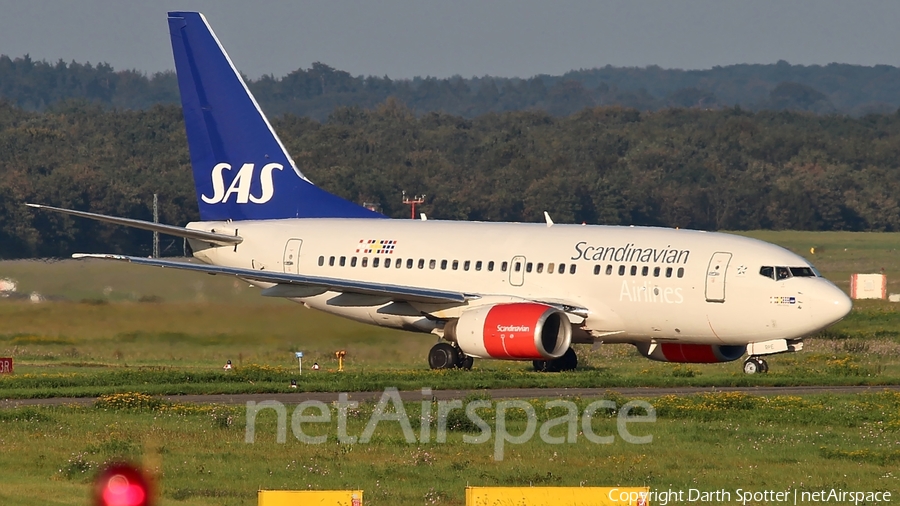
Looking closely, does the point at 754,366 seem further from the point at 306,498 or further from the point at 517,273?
the point at 306,498

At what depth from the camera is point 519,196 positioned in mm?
120625

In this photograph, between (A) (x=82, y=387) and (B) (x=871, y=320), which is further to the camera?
(B) (x=871, y=320)

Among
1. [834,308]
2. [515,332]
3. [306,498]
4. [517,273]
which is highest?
[517,273]

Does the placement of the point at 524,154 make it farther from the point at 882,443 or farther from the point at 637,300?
the point at 882,443

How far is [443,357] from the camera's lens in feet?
115

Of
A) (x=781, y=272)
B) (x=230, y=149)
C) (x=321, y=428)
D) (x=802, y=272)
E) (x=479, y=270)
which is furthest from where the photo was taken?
(x=230, y=149)

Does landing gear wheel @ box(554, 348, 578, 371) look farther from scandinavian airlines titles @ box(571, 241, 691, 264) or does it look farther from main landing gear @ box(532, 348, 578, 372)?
scandinavian airlines titles @ box(571, 241, 691, 264)

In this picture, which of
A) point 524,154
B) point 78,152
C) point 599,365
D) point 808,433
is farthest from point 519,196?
point 808,433

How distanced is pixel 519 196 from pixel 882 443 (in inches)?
3878

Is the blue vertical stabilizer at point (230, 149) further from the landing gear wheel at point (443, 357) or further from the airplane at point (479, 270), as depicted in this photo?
the landing gear wheel at point (443, 357)

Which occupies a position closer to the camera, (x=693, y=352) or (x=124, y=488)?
(x=124, y=488)

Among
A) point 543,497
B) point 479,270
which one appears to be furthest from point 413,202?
point 543,497

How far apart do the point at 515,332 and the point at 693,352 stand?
490 cm

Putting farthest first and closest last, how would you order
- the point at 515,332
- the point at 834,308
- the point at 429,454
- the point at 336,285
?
1. the point at 336,285
2. the point at 515,332
3. the point at 834,308
4. the point at 429,454
